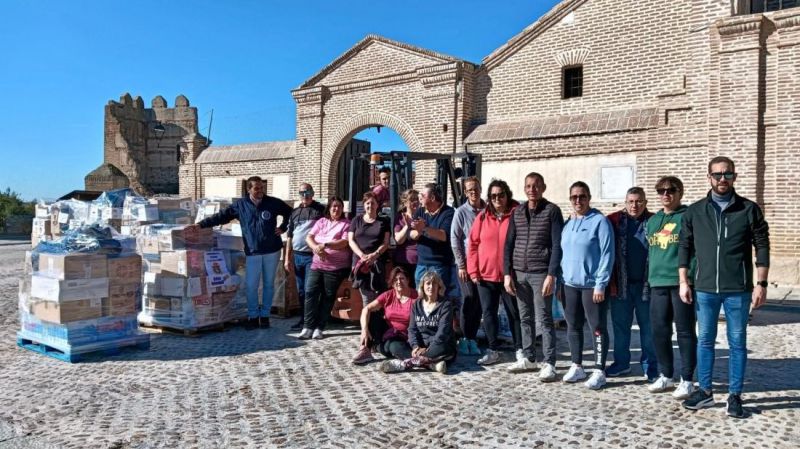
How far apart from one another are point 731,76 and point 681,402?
8.86 metres

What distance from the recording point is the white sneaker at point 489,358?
556 centimetres

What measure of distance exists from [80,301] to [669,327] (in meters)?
5.40

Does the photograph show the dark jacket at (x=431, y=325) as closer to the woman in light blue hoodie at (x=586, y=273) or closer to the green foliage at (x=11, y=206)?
the woman in light blue hoodie at (x=586, y=273)

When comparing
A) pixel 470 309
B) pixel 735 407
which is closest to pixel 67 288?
pixel 470 309

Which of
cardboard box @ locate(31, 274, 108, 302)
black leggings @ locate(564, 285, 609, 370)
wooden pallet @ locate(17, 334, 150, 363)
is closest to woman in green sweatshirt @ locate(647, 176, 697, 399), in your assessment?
black leggings @ locate(564, 285, 609, 370)

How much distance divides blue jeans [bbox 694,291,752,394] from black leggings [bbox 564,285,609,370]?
30.5 inches

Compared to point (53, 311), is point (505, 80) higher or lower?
higher

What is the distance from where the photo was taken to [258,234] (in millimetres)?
7141

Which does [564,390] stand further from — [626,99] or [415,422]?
[626,99]

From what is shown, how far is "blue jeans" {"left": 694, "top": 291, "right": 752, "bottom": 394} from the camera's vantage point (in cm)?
411

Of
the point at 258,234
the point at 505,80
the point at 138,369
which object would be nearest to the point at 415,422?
the point at 138,369

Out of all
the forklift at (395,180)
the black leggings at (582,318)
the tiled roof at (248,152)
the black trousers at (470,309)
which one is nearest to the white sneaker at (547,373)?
the black leggings at (582,318)

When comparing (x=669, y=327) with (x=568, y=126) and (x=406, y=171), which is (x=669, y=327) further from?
(x=568, y=126)

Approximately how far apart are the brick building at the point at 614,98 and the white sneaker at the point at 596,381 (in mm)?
7918
